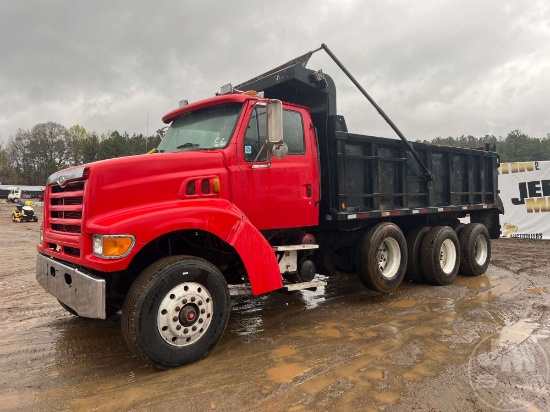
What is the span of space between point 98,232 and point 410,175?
5.12 meters

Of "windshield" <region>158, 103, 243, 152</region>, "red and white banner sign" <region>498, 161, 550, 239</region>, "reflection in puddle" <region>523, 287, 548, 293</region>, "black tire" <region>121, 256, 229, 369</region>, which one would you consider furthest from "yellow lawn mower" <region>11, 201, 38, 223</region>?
"reflection in puddle" <region>523, 287, 548, 293</region>

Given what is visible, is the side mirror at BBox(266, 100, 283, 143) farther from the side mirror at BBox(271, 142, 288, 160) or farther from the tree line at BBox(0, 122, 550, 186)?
the tree line at BBox(0, 122, 550, 186)

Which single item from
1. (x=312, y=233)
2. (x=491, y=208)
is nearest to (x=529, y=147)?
(x=491, y=208)

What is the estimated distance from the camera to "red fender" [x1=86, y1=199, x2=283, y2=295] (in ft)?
11.4

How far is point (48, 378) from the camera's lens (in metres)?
3.54

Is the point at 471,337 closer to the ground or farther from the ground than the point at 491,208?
closer to the ground

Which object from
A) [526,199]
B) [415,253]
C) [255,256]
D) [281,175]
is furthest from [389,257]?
[526,199]

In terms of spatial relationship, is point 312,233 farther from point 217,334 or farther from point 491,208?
point 491,208

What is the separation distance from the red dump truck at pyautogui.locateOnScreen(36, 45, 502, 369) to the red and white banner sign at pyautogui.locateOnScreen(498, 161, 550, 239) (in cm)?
891

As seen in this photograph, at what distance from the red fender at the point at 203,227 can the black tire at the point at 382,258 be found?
193 cm

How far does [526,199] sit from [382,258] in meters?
10.8

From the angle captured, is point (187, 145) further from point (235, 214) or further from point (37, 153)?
point (37, 153)

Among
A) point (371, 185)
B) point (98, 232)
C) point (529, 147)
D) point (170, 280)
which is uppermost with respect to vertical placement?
point (529, 147)

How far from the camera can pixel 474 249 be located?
7969mm
